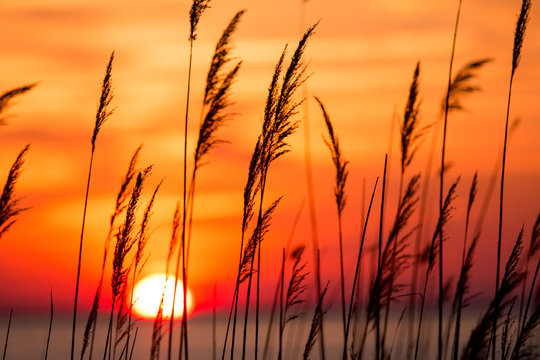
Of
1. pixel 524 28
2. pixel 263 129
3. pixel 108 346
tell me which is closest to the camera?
pixel 263 129

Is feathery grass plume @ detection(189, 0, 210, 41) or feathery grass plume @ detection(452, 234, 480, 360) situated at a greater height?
feathery grass plume @ detection(189, 0, 210, 41)

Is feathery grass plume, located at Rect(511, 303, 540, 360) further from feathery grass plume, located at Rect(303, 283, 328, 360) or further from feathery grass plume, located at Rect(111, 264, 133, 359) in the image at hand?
feathery grass plume, located at Rect(111, 264, 133, 359)

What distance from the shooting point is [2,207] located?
3932mm

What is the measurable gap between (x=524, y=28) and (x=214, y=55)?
162 centimetres

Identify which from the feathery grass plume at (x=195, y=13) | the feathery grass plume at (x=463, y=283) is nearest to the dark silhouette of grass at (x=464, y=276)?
the feathery grass plume at (x=463, y=283)

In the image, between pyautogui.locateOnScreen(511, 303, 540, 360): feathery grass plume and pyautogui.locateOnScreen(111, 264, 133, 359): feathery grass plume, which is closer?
pyautogui.locateOnScreen(511, 303, 540, 360): feathery grass plume

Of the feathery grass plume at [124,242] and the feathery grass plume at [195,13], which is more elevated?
the feathery grass plume at [195,13]

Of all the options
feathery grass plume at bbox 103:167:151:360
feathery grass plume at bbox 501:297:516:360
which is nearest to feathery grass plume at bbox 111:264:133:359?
feathery grass plume at bbox 103:167:151:360

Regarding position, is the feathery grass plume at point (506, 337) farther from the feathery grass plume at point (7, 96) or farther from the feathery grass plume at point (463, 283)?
the feathery grass plume at point (7, 96)

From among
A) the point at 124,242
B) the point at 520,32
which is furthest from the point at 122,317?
the point at 520,32

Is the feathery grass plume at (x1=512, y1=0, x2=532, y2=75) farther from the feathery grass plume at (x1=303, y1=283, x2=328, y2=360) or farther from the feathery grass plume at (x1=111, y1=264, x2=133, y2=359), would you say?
the feathery grass plume at (x1=111, y1=264, x2=133, y2=359)

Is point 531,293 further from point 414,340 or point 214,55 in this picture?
point 214,55

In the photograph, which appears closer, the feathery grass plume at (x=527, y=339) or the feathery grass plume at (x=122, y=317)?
the feathery grass plume at (x=527, y=339)

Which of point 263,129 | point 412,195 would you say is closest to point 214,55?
point 263,129
